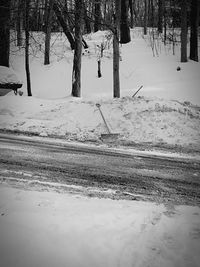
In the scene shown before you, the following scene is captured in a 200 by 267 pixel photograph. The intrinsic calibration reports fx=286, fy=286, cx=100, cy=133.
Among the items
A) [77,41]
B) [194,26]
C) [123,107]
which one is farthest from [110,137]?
[194,26]

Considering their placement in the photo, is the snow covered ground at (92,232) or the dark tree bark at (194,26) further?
the dark tree bark at (194,26)

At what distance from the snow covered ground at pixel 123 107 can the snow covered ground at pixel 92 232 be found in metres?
4.82

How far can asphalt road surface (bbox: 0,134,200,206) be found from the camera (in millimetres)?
5859

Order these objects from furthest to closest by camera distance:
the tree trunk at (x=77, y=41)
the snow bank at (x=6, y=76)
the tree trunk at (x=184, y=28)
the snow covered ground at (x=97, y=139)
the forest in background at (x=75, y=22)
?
the tree trunk at (x=184, y=28), the snow bank at (x=6, y=76), the forest in background at (x=75, y=22), the tree trunk at (x=77, y=41), the snow covered ground at (x=97, y=139)

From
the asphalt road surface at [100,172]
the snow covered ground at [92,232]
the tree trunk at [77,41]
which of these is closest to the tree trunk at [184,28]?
the tree trunk at [77,41]

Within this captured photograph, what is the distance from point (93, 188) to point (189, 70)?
1552cm

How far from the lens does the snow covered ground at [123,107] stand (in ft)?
33.8

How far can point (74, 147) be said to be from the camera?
29.0ft

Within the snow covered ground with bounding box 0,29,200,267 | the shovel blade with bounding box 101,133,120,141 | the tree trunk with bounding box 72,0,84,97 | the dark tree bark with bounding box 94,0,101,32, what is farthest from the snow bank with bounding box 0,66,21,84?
the shovel blade with bounding box 101,133,120,141

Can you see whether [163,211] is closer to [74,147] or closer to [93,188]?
[93,188]

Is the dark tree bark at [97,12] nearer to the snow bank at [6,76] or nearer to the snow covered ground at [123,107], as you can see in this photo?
the snow covered ground at [123,107]

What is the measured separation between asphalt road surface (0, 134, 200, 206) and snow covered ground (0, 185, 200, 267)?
0.46 metres

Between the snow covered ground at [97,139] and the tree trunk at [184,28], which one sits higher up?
the tree trunk at [184,28]


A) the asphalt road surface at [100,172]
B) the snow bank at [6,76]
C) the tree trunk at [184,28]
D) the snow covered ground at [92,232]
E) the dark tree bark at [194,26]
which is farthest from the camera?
the dark tree bark at [194,26]
